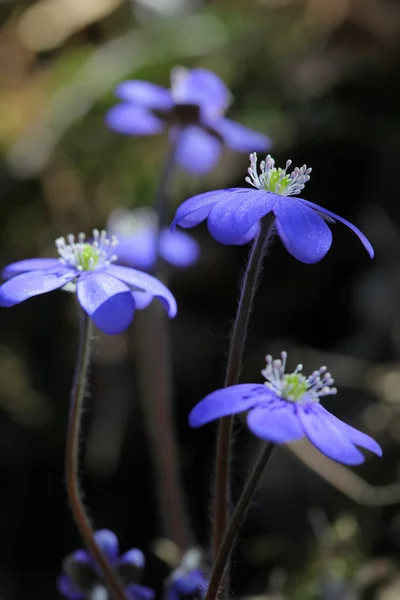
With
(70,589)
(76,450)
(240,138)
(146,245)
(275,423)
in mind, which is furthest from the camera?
(146,245)

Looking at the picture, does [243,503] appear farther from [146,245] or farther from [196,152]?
[196,152]

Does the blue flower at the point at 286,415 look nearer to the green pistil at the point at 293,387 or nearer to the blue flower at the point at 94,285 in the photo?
the green pistil at the point at 293,387

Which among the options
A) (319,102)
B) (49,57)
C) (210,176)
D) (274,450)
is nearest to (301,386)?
(274,450)

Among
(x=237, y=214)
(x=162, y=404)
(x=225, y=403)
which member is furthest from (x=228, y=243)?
(x=162, y=404)

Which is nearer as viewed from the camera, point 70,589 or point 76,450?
point 76,450

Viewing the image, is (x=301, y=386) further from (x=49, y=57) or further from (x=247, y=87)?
(x=49, y=57)

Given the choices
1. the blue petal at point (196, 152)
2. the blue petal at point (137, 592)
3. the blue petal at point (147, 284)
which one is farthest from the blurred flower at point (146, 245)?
the blue petal at point (137, 592)
